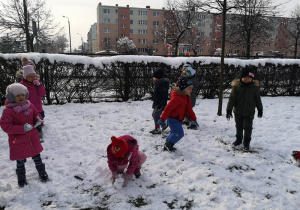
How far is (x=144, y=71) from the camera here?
8.20m

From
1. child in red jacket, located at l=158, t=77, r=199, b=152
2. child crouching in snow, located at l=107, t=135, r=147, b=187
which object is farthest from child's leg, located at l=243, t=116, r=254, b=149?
child crouching in snow, located at l=107, t=135, r=147, b=187

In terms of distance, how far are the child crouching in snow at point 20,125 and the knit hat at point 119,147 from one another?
107 cm

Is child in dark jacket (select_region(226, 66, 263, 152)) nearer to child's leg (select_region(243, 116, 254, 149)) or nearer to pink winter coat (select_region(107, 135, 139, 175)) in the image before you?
child's leg (select_region(243, 116, 254, 149))

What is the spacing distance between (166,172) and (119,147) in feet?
3.60

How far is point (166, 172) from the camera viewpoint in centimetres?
335

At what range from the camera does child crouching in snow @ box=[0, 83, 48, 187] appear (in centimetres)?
264

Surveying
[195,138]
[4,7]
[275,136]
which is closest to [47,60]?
[195,138]

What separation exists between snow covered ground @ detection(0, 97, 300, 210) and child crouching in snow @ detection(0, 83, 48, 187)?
46 centimetres

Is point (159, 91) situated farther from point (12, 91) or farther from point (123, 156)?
point (12, 91)

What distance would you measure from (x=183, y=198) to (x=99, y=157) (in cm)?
175

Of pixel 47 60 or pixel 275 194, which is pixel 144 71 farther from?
pixel 275 194

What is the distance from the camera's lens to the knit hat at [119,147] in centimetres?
265

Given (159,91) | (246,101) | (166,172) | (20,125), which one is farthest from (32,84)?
(246,101)

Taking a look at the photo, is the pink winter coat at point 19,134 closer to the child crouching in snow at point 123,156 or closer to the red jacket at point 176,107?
the child crouching in snow at point 123,156
